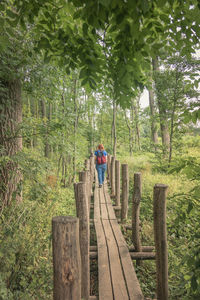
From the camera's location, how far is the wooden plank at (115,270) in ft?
8.37

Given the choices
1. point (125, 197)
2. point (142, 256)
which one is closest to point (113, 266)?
point (142, 256)

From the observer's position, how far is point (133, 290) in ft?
8.48

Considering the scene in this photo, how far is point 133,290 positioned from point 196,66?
28.7ft

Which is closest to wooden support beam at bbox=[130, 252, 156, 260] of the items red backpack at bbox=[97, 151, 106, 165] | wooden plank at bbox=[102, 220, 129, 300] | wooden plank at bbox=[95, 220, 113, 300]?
wooden plank at bbox=[102, 220, 129, 300]

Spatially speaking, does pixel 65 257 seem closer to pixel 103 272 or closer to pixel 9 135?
pixel 103 272

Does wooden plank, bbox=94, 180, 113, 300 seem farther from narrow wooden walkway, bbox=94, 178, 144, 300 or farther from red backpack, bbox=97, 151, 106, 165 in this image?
red backpack, bbox=97, 151, 106, 165

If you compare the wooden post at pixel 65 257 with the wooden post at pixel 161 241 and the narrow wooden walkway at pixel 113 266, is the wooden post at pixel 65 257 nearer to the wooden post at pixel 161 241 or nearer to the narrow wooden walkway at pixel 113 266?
the narrow wooden walkway at pixel 113 266

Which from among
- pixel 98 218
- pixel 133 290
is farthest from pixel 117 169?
pixel 133 290

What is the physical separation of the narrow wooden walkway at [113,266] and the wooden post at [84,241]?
0.24 meters

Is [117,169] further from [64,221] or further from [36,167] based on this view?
[64,221]

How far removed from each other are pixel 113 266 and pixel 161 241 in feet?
3.36

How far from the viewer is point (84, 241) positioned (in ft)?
9.16

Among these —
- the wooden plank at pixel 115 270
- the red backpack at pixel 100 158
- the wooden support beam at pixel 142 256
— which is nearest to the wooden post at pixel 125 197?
the wooden plank at pixel 115 270

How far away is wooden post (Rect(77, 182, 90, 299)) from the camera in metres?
2.68
